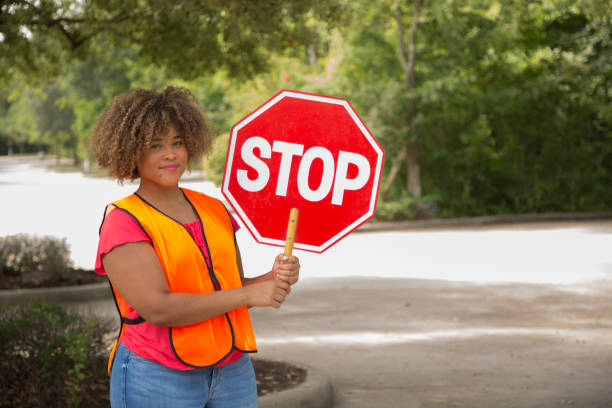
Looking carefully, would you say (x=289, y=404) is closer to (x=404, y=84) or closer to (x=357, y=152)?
(x=357, y=152)

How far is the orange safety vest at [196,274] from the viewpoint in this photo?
7.62 feet

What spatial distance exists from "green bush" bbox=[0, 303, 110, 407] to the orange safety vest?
2.84m

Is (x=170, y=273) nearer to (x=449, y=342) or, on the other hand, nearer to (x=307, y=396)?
(x=307, y=396)

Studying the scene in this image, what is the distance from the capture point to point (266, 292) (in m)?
2.33

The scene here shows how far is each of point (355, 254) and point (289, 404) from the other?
10729mm

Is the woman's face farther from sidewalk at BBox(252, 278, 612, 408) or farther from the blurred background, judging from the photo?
the blurred background

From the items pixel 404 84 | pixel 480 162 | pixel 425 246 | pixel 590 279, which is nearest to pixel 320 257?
pixel 425 246

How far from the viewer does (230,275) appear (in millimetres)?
2447

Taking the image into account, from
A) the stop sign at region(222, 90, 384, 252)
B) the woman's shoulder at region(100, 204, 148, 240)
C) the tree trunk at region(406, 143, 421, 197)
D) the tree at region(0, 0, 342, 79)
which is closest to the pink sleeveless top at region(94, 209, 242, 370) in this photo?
the woman's shoulder at region(100, 204, 148, 240)

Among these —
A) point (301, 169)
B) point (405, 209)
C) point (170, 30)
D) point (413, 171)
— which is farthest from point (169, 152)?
point (413, 171)

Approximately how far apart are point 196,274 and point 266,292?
0.21 meters

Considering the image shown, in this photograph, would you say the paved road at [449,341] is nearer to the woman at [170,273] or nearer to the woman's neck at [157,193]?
the woman at [170,273]

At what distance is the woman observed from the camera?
228cm

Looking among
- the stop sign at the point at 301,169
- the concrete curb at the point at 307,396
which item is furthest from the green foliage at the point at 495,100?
the stop sign at the point at 301,169
